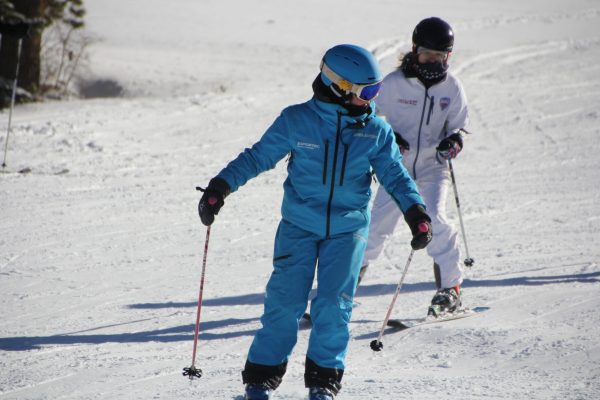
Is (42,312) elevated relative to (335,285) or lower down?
lower down

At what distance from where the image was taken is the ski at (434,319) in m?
5.64

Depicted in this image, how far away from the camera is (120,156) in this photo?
10914mm

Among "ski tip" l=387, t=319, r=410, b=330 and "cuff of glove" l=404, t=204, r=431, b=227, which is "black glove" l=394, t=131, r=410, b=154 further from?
"cuff of glove" l=404, t=204, r=431, b=227

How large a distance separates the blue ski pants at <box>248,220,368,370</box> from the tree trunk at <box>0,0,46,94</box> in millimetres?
10815

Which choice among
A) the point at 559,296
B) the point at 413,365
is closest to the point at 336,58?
the point at 413,365

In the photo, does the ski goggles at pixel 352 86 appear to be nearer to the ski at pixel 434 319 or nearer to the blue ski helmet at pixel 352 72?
the blue ski helmet at pixel 352 72

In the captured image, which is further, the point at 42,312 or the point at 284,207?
the point at 42,312

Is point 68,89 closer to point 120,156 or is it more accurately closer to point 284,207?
point 120,156

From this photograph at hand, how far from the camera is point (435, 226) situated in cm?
588

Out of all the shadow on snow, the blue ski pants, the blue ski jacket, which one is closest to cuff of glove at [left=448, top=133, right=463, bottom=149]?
the shadow on snow

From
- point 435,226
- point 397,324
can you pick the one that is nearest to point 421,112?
point 435,226

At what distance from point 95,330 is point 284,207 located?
2.29m

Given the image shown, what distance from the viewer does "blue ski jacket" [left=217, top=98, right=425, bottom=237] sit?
399 cm

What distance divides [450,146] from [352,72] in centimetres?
199
